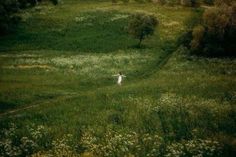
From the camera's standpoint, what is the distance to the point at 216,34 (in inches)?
2355

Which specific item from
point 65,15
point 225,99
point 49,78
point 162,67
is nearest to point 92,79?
point 49,78

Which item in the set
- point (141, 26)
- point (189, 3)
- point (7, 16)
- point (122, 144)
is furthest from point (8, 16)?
point (122, 144)

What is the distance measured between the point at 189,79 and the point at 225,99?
369 inches

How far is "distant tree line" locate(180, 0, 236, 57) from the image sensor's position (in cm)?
5891

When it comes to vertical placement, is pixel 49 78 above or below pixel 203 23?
below

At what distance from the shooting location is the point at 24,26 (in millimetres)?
79938

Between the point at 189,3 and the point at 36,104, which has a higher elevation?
the point at 189,3

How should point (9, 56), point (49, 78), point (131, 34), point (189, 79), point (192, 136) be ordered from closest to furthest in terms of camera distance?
point (192, 136), point (189, 79), point (49, 78), point (9, 56), point (131, 34)

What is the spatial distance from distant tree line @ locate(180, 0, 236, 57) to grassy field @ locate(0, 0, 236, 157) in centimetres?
267

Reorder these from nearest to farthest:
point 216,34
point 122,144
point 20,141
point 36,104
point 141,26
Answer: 1. point 122,144
2. point 20,141
3. point 36,104
4. point 216,34
5. point 141,26

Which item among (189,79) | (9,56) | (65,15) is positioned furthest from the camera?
(65,15)

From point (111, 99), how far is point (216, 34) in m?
29.4

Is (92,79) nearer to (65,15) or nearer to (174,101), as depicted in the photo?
(174,101)

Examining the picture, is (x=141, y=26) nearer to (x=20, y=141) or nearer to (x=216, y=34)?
(x=216, y=34)
